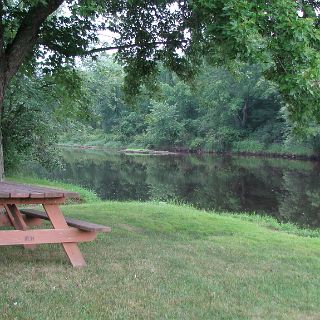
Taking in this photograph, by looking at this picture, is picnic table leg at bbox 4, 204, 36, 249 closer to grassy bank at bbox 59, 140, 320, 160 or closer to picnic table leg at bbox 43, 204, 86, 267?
picnic table leg at bbox 43, 204, 86, 267

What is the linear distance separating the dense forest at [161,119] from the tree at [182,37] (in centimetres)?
130

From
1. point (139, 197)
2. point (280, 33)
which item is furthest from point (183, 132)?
point (280, 33)

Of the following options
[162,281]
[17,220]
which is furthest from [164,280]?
[17,220]

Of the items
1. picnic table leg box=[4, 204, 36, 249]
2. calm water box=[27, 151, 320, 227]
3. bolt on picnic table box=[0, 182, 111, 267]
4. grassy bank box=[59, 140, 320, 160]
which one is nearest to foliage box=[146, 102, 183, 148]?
grassy bank box=[59, 140, 320, 160]

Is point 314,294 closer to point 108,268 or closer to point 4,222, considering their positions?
point 108,268

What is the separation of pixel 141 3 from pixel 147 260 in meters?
6.19

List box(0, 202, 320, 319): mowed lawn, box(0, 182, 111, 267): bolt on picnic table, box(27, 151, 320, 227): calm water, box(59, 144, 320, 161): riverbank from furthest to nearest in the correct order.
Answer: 1. box(59, 144, 320, 161): riverbank
2. box(27, 151, 320, 227): calm water
3. box(0, 182, 111, 267): bolt on picnic table
4. box(0, 202, 320, 319): mowed lawn

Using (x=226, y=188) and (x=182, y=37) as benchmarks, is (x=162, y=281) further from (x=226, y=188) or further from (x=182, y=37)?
(x=226, y=188)

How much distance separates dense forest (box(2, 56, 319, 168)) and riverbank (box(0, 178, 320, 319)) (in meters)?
5.81

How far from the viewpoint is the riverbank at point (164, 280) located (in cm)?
459

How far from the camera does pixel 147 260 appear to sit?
6555 millimetres

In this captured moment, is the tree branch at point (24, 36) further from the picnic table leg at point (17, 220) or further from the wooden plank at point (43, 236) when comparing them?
the wooden plank at point (43, 236)

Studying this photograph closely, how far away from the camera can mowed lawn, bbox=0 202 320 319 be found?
15.0 ft

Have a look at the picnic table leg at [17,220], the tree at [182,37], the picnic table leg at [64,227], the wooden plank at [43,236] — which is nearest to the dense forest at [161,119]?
the tree at [182,37]
